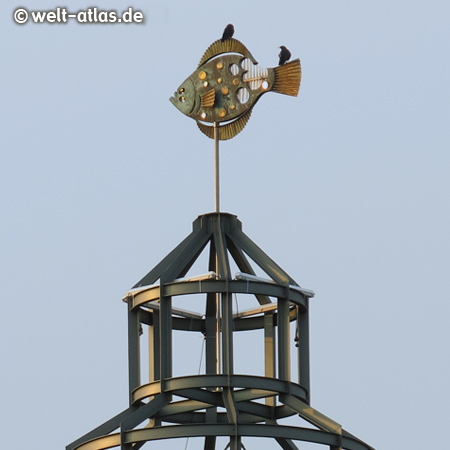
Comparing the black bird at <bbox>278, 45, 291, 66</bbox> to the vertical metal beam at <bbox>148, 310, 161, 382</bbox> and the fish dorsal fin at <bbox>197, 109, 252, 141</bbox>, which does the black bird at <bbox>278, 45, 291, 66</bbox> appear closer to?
the fish dorsal fin at <bbox>197, 109, 252, 141</bbox>

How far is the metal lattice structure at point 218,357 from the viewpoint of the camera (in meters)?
74.8

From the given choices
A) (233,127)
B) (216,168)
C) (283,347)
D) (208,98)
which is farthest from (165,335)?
(208,98)

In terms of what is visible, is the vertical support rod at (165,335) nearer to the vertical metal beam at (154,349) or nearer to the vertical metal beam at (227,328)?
the vertical metal beam at (227,328)

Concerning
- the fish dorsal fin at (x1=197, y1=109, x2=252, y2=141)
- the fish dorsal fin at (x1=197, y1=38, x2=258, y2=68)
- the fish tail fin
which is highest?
the fish dorsal fin at (x1=197, y1=38, x2=258, y2=68)

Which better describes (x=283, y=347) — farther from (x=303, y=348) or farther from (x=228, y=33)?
(x=228, y=33)

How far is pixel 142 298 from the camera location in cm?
7756

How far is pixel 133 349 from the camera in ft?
257

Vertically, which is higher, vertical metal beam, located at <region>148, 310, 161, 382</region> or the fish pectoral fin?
the fish pectoral fin

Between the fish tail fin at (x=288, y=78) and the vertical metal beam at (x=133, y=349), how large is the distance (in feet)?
26.1

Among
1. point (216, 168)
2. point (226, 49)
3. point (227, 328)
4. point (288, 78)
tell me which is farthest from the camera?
point (226, 49)

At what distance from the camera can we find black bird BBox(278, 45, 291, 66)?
8006cm

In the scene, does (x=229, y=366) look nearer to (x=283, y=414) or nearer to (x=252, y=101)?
(x=283, y=414)

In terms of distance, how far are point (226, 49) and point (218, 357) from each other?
9400 millimetres

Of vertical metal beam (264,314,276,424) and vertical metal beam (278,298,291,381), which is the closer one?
vertical metal beam (278,298,291,381)
